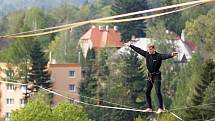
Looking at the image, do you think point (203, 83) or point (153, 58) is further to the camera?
point (203, 83)

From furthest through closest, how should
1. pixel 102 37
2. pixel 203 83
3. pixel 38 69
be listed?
pixel 102 37, pixel 38 69, pixel 203 83

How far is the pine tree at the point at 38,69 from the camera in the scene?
6180 centimetres

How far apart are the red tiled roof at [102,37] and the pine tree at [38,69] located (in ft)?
49.6

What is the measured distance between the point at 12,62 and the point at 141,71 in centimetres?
1142

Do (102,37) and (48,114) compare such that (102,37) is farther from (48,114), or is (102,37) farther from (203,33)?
(48,114)

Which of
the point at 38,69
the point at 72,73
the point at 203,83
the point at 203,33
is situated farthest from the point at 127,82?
the point at 203,33

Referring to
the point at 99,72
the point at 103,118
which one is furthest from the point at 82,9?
the point at 103,118

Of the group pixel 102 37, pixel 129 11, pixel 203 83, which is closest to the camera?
pixel 203 83

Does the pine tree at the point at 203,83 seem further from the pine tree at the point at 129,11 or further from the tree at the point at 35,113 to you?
the pine tree at the point at 129,11

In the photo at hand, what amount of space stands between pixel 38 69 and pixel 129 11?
1980 cm

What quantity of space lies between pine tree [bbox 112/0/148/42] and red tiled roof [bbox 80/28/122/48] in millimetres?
1179

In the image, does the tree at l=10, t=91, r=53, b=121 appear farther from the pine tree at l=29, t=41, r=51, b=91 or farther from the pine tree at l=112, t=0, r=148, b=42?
the pine tree at l=112, t=0, r=148, b=42

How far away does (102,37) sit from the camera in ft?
283

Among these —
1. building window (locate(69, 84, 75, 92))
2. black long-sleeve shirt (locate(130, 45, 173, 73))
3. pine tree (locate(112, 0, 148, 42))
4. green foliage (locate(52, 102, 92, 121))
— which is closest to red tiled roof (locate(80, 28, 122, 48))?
pine tree (locate(112, 0, 148, 42))
